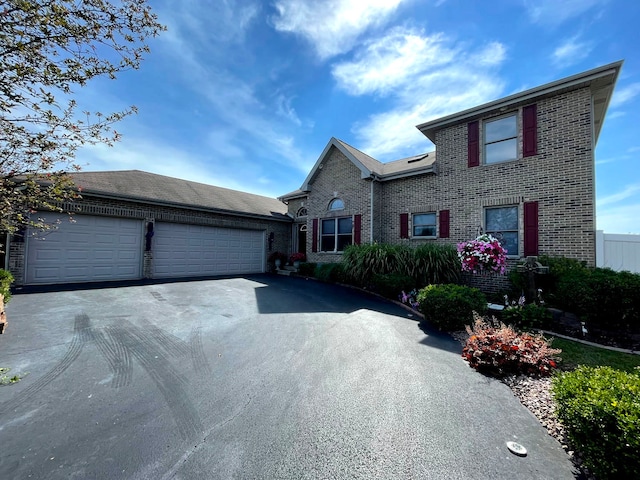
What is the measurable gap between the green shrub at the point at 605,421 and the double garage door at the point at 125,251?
12.5 meters

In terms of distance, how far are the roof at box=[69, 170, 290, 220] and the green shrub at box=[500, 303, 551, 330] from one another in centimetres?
1177

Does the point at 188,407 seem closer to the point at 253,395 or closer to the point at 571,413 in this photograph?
the point at 253,395

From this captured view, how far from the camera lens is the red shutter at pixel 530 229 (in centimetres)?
824

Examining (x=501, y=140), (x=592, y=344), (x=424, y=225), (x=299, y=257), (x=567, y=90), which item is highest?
(x=567, y=90)

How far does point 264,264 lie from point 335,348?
36.3 ft

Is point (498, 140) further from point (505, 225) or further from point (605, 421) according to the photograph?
point (605, 421)

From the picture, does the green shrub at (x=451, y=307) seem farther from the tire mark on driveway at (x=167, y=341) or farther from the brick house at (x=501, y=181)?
the tire mark on driveway at (x=167, y=341)

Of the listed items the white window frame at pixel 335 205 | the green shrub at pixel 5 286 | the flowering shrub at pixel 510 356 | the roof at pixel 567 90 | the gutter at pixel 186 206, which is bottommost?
the flowering shrub at pixel 510 356

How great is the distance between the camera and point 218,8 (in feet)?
20.5

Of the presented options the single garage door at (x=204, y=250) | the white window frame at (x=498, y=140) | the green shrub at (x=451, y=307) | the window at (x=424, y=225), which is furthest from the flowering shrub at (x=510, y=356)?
the single garage door at (x=204, y=250)

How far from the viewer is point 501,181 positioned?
29.5 ft

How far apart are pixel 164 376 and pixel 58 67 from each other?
3.79 m

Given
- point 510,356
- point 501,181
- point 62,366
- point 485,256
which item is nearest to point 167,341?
point 62,366

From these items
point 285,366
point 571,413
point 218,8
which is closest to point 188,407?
point 285,366
